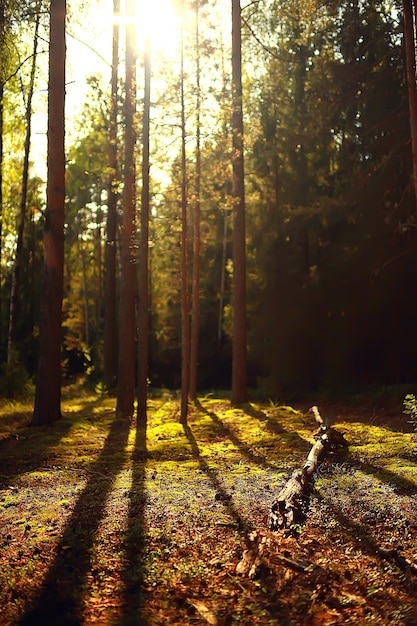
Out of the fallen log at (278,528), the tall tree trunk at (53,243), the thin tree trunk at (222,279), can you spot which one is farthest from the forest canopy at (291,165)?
the fallen log at (278,528)

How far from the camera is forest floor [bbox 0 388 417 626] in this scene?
4.05 m

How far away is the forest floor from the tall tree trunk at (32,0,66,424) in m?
1.43

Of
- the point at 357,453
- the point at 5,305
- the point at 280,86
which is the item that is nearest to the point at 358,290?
the point at 280,86

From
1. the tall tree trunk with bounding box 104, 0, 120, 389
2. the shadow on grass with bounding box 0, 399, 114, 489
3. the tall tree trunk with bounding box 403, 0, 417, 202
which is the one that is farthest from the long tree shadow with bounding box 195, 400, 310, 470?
the tall tree trunk with bounding box 104, 0, 120, 389

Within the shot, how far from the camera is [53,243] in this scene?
1209cm

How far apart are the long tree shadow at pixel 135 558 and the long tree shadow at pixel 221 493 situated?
851 mm

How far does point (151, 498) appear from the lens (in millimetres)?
6734

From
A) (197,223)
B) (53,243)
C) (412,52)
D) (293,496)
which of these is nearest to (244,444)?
(293,496)

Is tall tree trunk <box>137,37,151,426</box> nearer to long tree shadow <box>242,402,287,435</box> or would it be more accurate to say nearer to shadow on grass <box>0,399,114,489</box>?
shadow on grass <box>0,399,114,489</box>

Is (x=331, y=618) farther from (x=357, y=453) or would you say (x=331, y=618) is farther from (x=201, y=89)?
(x=201, y=89)

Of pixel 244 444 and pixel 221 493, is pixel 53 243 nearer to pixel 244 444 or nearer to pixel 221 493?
pixel 244 444

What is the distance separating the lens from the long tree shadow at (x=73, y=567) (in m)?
3.96

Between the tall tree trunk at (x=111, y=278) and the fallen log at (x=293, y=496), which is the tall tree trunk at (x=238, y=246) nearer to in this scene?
the tall tree trunk at (x=111, y=278)

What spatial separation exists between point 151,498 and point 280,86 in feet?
55.5
